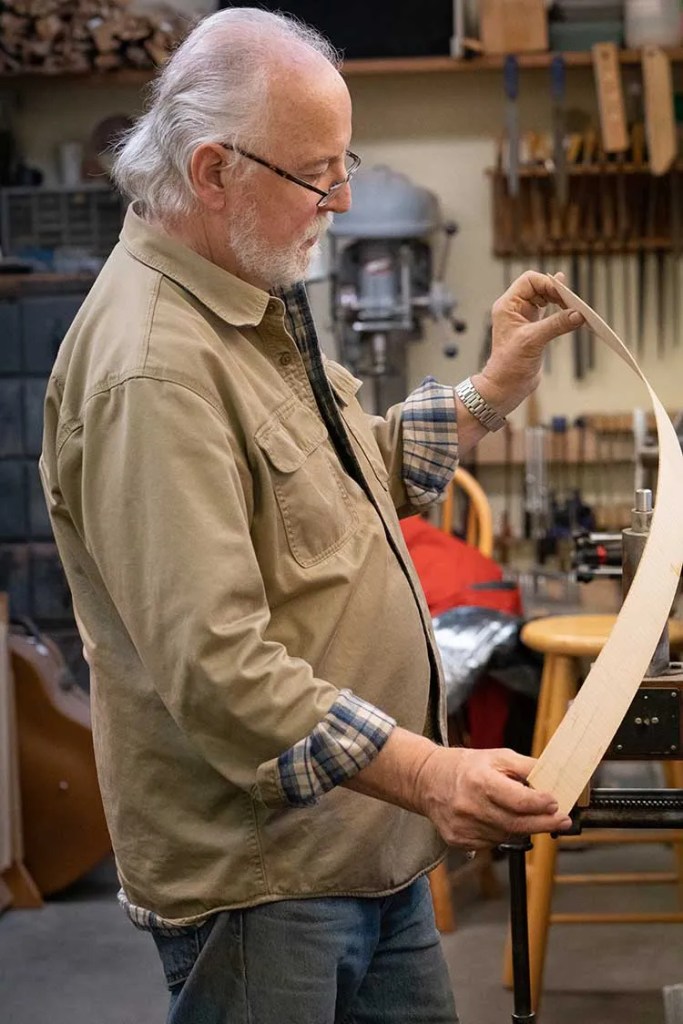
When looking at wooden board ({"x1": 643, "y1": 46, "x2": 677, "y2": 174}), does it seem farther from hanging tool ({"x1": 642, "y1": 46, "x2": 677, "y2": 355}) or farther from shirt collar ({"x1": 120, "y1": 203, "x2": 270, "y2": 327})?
shirt collar ({"x1": 120, "y1": 203, "x2": 270, "y2": 327})

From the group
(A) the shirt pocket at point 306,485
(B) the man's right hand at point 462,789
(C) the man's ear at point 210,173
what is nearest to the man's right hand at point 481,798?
(B) the man's right hand at point 462,789

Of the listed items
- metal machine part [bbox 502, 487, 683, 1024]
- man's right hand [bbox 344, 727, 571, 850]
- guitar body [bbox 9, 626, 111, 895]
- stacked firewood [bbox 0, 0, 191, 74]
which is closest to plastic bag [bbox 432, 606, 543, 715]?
guitar body [bbox 9, 626, 111, 895]

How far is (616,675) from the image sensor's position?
1.27m

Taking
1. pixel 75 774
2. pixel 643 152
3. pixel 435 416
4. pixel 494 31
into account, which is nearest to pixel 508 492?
pixel 643 152

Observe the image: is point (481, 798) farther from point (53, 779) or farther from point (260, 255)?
point (53, 779)

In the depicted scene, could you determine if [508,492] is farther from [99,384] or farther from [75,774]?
[99,384]

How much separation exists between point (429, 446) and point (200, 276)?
442 mm

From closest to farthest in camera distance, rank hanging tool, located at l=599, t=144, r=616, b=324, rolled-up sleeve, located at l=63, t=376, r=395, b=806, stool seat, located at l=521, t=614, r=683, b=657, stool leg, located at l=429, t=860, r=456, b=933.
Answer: rolled-up sleeve, located at l=63, t=376, r=395, b=806, stool seat, located at l=521, t=614, r=683, b=657, stool leg, located at l=429, t=860, r=456, b=933, hanging tool, located at l=599, t=144, r=616, b=324

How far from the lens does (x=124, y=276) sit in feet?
4.51

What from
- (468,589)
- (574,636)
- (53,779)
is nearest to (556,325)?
(574,636)

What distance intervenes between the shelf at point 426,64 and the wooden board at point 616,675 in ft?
11.5

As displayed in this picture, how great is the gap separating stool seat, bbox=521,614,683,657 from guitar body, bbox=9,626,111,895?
1219mm

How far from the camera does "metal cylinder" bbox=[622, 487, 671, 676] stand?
5.11 ft

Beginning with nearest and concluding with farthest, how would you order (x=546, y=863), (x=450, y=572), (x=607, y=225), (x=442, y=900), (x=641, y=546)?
1. (x=641, y=546)
2. (x=546, y=863)
3. (x=442, y=900)
4. (x=450, y=572)
5. (x=607, y=225)
